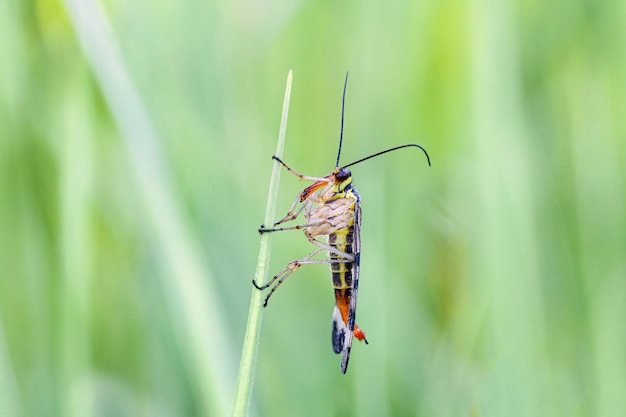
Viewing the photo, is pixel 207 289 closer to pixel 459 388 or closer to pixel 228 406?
pixel 228 406

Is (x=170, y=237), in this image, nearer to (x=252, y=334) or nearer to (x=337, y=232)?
(x=252, y=334)

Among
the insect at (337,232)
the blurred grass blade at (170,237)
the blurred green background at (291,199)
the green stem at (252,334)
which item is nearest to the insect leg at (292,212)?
the insect at (337,232)

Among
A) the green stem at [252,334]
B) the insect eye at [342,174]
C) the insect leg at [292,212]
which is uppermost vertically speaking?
the insect eye at [342,174]

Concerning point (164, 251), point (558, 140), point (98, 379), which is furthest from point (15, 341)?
point (558, 140)

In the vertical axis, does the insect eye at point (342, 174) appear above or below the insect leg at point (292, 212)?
above

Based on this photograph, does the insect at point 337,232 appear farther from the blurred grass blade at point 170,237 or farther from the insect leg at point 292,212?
the blurred grass blade at point 170,237

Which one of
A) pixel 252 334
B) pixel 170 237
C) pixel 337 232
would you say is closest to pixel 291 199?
pixel 337 232

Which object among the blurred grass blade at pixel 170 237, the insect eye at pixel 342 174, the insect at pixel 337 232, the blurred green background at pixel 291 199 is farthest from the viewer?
the insect eye at pixel 342 174

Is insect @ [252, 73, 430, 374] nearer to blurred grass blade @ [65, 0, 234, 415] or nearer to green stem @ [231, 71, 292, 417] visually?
blurred grass blade @ [65, 0, 234, 415]
